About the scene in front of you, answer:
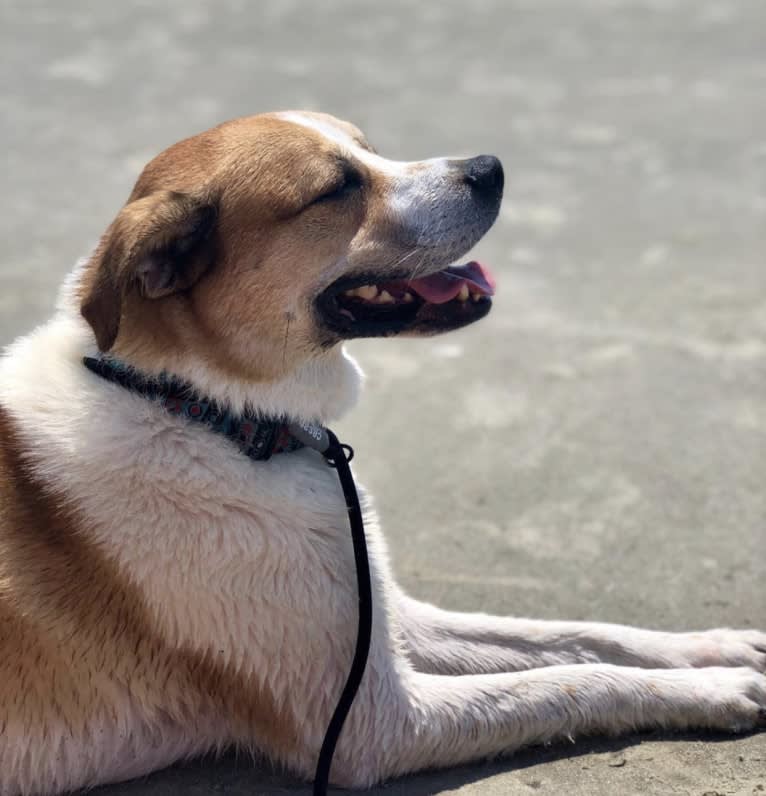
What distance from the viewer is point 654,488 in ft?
14.7

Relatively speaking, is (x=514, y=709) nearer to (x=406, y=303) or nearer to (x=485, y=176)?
(x=406, y=303)

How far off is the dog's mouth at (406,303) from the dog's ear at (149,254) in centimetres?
34

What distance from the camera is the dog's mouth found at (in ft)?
10.4

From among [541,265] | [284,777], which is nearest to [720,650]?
[284,777]

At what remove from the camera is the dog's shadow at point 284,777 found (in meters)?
3.08

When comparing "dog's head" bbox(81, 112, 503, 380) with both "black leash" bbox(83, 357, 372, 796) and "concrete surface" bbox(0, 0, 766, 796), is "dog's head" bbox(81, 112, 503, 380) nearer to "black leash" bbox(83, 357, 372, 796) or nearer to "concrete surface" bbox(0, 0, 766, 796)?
"black leash" bbox(83, 357, 372, 796)

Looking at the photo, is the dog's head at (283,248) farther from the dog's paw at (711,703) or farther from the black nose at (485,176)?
the dog's paw at (711,703)

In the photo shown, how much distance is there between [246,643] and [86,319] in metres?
0.87

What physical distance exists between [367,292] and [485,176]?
462mm

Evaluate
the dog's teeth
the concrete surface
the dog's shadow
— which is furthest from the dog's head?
the concrete surface

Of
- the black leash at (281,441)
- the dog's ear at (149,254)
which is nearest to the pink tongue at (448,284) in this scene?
the black leash at (281,441)

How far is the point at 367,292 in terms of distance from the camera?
3.26 m

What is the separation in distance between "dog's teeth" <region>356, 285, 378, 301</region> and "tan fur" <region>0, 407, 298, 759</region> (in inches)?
36.6

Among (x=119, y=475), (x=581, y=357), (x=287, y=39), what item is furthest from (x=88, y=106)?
(x=119, y=475)
